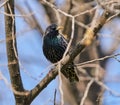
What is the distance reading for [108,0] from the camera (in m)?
4.29

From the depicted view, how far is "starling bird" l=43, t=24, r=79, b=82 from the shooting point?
6215mm

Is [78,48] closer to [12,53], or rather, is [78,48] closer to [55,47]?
[12,53]

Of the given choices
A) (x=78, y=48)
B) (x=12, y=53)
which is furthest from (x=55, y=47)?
(x=78, y=48)

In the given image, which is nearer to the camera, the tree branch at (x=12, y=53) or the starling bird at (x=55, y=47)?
the tree branch at (x=12, y=53)

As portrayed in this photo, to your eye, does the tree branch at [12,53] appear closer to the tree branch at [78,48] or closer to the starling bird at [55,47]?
the tree branch at [78,48]

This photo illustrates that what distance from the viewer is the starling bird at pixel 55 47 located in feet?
20.4

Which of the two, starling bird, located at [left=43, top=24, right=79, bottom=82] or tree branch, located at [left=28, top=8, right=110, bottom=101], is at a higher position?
tree branch, located at [left=28, top=8, right=110, bottom=101]

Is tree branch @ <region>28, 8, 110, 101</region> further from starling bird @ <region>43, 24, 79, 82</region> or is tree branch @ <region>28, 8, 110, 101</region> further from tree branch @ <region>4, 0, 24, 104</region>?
starling bird @ <region>43, 24, 79, 82</region>

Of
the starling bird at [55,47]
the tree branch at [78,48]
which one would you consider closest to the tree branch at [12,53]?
the tree branch at [78,48]

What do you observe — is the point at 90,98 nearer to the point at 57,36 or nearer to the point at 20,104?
the point at 57,36

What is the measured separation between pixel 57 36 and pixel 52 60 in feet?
1.04

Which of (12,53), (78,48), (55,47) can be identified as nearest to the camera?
(78,48)

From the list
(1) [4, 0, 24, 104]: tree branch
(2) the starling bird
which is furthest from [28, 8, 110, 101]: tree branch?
(2) the starling bird

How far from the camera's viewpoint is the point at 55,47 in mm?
6281
